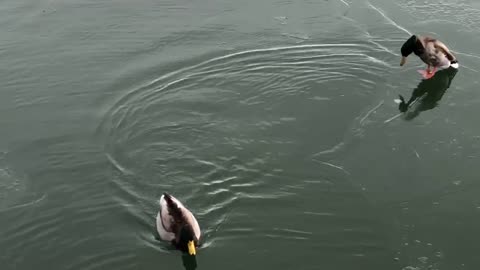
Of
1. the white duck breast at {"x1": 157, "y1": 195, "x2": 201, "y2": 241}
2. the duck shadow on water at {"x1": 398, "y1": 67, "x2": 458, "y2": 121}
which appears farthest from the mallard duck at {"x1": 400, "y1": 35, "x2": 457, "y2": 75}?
the white duck breast at {"x1": 157, "y1": 195, "x2": 201, "y2": 241}

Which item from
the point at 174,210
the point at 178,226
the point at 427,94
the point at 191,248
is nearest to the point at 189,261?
the point at 191,248

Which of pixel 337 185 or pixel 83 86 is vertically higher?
pixel 83 86

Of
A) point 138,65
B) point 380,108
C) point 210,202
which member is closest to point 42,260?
point 210,202

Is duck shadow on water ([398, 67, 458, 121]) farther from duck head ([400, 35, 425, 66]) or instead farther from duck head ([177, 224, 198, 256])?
duck head ([177, 224, 198, 256])

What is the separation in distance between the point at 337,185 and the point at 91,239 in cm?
295

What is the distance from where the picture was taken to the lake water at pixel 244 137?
5.95m

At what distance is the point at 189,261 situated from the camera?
5781mm

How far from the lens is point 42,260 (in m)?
5.86

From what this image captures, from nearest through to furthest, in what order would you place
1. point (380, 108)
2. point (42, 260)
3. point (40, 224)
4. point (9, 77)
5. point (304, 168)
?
point (42, 260) → point (40, 224) → point (304, 168) → point (380, 108) → point (9, 77)

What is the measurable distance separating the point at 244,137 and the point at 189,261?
2229 mm

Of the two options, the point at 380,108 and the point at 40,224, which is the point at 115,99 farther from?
the point at 380,108

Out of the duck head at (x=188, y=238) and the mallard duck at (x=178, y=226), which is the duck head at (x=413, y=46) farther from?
the duck head at (x=188, y=238)

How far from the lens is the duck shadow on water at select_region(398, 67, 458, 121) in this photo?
7961mm

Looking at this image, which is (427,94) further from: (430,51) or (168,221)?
(168,221)
